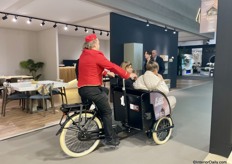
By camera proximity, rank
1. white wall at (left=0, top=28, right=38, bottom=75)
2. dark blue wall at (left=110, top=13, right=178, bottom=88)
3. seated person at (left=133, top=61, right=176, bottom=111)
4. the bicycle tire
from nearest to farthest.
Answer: the bicycle tire → seated person at (left=133, top=61, right=176, bottom=111) → dark blue wall at (left=110, top=13, right=178, bottom=88) → white wall at (left=0, top=28, right=38, bottom=75)

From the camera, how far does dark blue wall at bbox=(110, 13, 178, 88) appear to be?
5664mm

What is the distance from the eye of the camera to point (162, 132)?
10.1 ft

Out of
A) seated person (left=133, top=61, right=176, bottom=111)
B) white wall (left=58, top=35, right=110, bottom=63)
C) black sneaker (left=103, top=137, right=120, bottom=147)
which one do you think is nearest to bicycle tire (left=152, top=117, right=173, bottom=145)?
seated person (left=133, top=61, right=176, bottom=111)

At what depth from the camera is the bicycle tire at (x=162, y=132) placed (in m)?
2.87

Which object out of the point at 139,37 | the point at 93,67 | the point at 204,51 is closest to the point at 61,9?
the point at 139,37

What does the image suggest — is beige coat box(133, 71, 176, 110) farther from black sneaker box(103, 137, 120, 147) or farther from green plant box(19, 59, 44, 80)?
green plant box(19, 59, 44, 80)

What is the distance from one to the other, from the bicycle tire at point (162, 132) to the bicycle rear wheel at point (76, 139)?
0.82m

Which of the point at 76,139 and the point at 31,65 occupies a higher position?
the point at 31,65

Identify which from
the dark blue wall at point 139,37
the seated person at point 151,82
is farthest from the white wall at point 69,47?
the seated person at point 151,82

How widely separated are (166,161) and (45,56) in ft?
25.1

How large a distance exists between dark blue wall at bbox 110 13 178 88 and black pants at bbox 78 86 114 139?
3.17 meters

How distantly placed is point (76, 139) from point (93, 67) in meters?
1.13

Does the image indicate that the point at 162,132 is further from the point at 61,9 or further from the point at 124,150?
the point at 61,9

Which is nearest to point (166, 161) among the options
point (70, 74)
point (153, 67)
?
point (153, 67)
